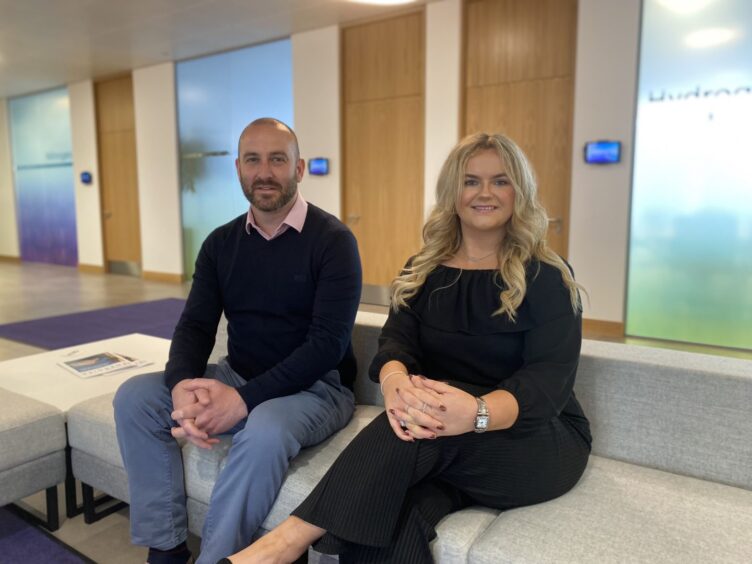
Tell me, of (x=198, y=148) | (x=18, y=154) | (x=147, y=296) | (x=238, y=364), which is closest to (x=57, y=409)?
(x=238, y=364)

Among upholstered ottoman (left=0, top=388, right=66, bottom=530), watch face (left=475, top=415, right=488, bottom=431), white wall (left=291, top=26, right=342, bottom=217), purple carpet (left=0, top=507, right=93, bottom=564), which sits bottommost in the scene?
purple carpet (left=0, top=507, right=93, bottom=564)

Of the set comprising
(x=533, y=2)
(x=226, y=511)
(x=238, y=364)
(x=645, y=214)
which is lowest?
(x=226, y=511)

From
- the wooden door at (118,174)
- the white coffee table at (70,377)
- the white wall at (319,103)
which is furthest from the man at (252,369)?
the wooden door at (118,174)

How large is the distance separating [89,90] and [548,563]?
10.9m

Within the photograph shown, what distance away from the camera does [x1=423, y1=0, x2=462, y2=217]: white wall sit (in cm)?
601

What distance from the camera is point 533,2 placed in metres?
5.60

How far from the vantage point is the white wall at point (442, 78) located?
6.01m

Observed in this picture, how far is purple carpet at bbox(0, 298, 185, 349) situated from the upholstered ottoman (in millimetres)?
3071

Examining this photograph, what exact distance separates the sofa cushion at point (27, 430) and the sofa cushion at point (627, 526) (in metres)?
1.59

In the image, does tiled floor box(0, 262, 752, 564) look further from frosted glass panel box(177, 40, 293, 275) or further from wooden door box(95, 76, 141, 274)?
frosted glass panel box(177, 40, 293, 275)

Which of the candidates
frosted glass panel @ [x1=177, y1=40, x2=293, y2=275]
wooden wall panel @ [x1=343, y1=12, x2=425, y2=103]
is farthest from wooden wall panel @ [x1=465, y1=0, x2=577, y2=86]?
frosted glass panel @ [x1=177, y1=40, x2=293, y2=275]

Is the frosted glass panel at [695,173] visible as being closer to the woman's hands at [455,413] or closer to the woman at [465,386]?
the woman at [465,386]

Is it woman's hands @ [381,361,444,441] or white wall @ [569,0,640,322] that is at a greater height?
white wall @ [569,0,640,322]

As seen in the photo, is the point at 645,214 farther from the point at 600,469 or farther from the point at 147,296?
the point at 147,296
